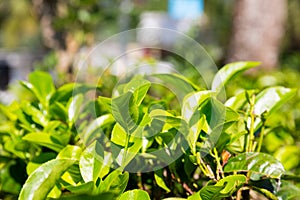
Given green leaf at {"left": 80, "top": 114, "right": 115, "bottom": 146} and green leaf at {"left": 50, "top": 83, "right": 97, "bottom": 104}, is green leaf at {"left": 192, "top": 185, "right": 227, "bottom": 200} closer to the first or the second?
green leaf at {"left": 80, "top": 114, "right": 115, "bottom": 146}

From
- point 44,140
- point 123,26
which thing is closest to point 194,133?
point 44,140

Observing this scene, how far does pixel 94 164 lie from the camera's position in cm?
78

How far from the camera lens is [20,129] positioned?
1118 millimetres

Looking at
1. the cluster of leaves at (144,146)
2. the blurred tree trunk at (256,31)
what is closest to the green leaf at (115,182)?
the cluster of leaves at (144,146)

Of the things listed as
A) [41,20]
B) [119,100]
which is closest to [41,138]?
[119,100]

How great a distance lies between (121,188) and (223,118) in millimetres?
209

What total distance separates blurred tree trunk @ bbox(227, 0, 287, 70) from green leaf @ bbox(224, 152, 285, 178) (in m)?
4.11

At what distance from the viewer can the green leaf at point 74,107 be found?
40.4 inches

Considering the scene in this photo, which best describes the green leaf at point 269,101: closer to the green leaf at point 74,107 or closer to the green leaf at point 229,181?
the green leaf at point 229,181

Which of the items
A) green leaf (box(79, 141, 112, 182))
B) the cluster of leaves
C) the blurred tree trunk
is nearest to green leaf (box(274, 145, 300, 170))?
the cluster of leaves

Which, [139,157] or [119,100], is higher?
[119,100]

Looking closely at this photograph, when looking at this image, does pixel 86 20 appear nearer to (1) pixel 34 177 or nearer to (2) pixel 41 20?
(2) pixel 41 20

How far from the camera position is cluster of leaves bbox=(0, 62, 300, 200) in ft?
2.39

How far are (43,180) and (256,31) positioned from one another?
451 cm
